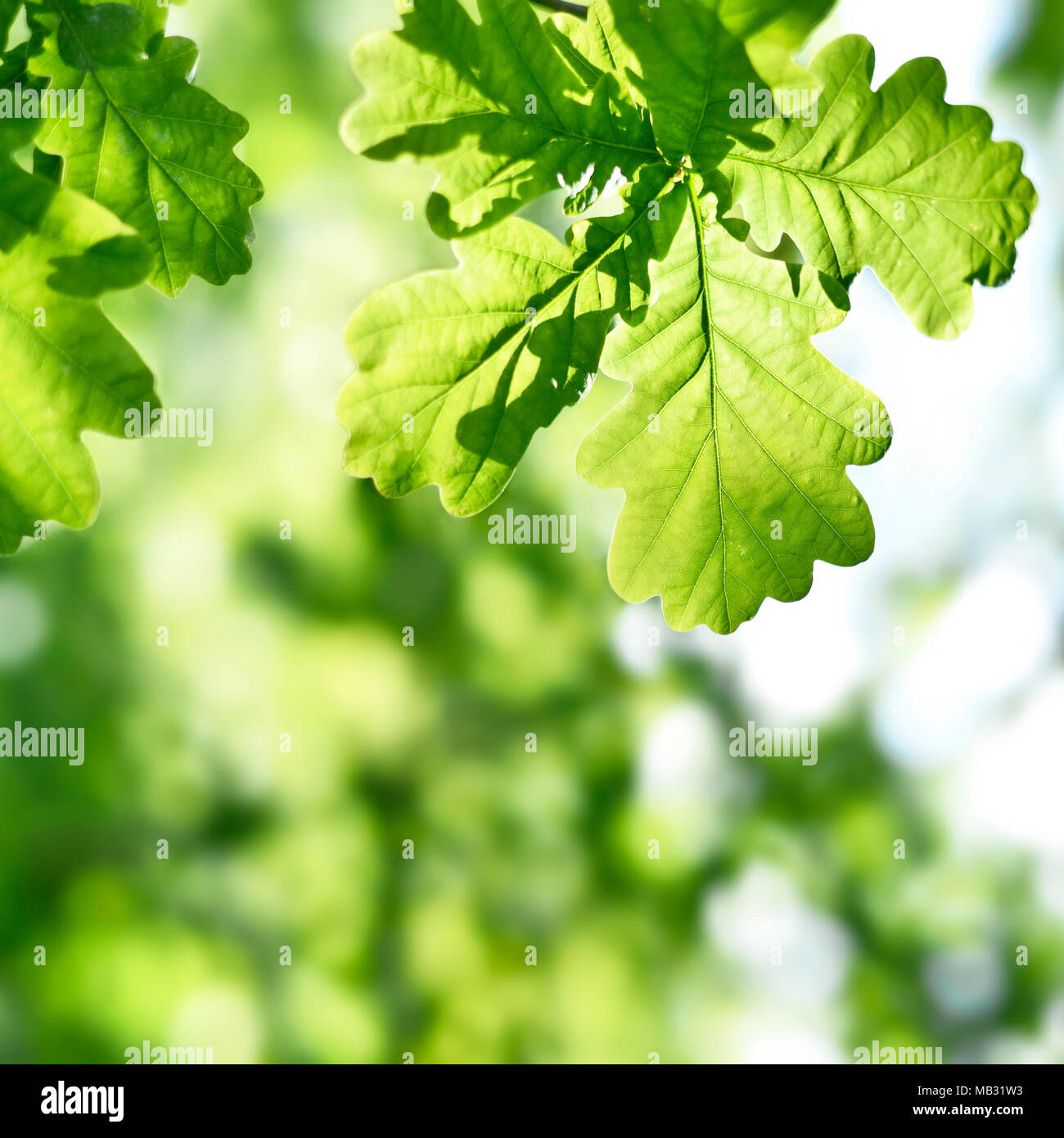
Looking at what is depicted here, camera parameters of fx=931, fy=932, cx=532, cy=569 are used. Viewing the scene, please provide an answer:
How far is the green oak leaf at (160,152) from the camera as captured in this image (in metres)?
1.30

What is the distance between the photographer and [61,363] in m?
1.22

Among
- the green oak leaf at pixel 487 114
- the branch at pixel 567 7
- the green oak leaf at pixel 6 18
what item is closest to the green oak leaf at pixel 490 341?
Answer: the green oak leaf at pixel 487 114

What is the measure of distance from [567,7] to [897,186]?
0.52m

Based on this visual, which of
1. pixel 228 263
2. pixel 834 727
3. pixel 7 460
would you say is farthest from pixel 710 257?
pixel 834 727

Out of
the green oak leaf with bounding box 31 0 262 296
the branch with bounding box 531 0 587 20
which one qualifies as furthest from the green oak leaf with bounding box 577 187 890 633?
the green oak leaf with bounding box 31 0 262 296

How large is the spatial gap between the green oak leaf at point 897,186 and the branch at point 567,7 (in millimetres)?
278

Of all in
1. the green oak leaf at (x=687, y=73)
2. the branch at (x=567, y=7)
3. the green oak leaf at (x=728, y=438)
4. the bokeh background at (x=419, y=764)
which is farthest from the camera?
the bokeh background at (x=419, y=764)

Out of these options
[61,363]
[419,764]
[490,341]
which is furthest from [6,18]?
[419,764]

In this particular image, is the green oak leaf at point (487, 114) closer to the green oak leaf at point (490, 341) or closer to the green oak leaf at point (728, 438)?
the green oak leaf at point (490, 341)

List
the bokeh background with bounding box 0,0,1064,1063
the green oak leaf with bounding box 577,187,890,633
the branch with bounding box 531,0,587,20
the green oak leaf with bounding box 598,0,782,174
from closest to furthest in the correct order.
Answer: the green oak leaf with bounding box 598,0,782,174 < the branch with bounding box 531,0,587,20 < the green oak leaf with bounding box 577,187,890,633 < the bokeh background with bounding box 0,0,1064,1063

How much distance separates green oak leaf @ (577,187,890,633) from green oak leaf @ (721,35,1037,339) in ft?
0.19

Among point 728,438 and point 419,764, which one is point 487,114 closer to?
point 728,438

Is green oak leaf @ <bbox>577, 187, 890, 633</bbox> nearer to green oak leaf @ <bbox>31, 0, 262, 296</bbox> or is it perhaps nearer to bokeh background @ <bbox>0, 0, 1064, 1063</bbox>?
green oak leaf @ <bbox>31, 0, 262, 296</bbox>

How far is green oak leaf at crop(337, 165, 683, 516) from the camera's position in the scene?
1.29 meters
